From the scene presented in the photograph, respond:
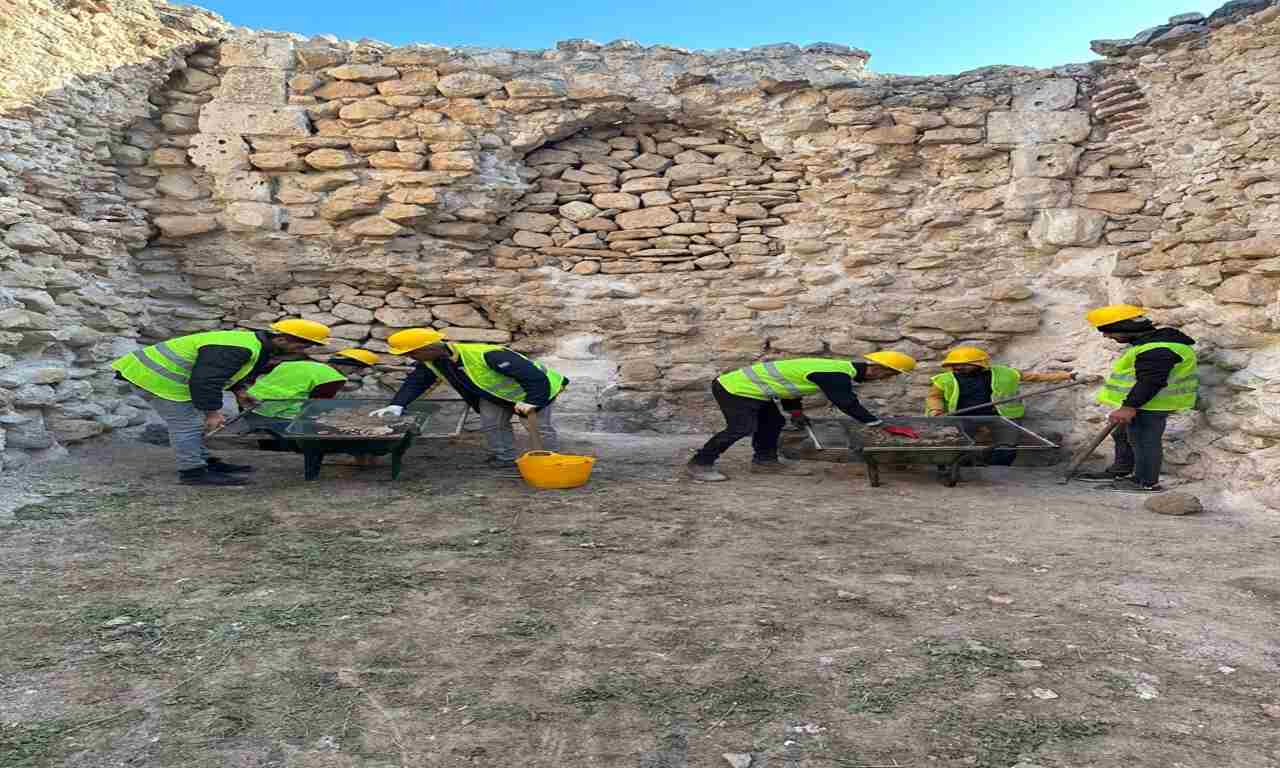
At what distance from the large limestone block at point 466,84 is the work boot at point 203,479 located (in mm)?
3753

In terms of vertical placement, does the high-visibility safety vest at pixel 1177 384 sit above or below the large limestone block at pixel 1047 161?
below

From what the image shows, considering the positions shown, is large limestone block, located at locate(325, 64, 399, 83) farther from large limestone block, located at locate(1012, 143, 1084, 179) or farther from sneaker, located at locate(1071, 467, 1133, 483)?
sneaker, located at locate(1071, 467, 1133, 483)

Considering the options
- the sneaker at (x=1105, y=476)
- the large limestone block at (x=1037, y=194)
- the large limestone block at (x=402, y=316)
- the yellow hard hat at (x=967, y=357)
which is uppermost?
the large limestone block at (x=1037, y=194)

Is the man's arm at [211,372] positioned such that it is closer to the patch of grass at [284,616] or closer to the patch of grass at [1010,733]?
the patch of grass at [284,616]

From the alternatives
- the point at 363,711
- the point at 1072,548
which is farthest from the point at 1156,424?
the point at 363,711

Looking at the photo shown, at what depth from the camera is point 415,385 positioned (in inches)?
212

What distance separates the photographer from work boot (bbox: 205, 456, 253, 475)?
482 centimetres

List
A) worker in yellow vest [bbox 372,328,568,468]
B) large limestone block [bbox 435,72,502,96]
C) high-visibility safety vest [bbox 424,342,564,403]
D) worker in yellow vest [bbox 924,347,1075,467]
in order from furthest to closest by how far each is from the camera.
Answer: large limestone block [bbox 435,72,502,96] → worker in yellow vest [bbox 924,347,1075,467] → high-visibility safety vest [bbox 424,342,564,403] → worker in yellow vest [bbox 372,328,568,468]

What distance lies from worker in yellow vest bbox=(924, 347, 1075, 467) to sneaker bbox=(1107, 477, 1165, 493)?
0.82 metres

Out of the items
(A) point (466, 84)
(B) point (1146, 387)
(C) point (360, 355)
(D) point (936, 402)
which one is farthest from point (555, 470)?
(A) point (466, 84)

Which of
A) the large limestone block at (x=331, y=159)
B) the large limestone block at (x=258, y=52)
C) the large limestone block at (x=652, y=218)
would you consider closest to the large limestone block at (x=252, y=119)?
the large limestone block at (x=331, y=159)

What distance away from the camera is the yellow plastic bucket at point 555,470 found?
4.63 metres

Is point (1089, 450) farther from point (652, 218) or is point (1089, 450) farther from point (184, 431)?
point (184, 431)

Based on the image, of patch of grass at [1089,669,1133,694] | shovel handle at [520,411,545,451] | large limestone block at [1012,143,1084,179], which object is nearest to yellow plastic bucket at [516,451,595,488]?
shovel handle at [520,411,545,451]
